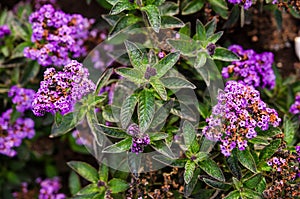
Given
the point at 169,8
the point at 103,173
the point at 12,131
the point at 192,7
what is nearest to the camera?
the point at 103,173

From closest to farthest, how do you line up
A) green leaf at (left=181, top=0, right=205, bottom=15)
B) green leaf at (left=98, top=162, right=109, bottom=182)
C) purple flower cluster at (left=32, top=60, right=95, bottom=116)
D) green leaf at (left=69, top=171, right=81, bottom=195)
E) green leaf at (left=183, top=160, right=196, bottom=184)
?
purple flower cluster at (left=32, top=60, right=95, bottom=116) < green leaf at (left=183, top=160, right=196, bottom=184) < green leaf at (left=98, top=162, right=109, bottom=182) < green leaf at (left=181, top=0, right=205, bottom=15) < green leaf at (left=69, top=171, right=81, bottom=195)

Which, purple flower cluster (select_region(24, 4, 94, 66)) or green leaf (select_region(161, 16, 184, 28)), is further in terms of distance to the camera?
purple flower cluster (select_region(24, 4, 94, 66))

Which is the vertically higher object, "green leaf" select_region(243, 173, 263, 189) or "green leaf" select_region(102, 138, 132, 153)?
"green leaf" select_region(102, 138, 132, 153)

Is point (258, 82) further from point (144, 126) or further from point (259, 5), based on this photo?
point (144, 126)

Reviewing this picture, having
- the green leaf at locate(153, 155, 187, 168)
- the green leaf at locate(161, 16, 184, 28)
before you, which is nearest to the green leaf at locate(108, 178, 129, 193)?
the green leaf at locate(153, 155, 187, 168)

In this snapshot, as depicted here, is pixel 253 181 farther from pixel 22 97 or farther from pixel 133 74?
pixel 22 97

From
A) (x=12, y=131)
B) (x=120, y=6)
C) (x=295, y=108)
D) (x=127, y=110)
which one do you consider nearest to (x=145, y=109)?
(x=127, y=110)

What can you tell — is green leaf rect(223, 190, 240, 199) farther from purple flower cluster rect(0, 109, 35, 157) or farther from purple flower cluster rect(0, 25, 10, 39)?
purple flower cluster rect(0, 25, 10, 39)
